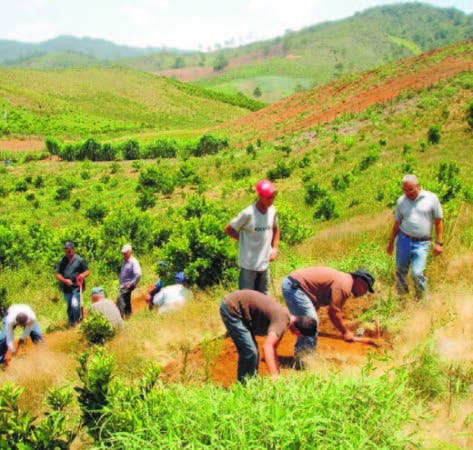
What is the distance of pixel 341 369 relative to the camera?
4.29 metres

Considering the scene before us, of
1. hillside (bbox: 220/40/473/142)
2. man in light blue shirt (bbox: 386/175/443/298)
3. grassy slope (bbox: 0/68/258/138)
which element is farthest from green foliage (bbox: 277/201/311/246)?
grassy slope (bbox: 0/68/258/138)

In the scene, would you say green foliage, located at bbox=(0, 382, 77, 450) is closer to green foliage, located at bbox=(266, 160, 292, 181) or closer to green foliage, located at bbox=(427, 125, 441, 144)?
green foliage, located at bbox=(266, 160, 292, 181)

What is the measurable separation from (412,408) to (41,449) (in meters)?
2.67

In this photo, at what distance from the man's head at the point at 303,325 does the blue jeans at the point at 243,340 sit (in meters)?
0.40

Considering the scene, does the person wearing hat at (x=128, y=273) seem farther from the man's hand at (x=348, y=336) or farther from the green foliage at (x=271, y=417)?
the green foliage at (x=271, y=417)

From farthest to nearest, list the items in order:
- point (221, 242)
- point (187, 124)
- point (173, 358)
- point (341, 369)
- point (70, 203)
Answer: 1. point (187, 124)
2. point (70, 203)
3. point (221, 242)
4. point (173, 358)
5. point (341, 369)

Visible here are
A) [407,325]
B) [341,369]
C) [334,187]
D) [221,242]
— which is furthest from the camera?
[334,187]

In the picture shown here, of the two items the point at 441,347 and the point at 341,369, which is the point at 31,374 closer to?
the point at 341,369

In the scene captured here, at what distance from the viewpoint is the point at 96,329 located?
6.38 m

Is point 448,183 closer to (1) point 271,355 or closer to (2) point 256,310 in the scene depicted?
(2) point 256,310

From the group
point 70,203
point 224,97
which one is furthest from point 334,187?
point 224,97

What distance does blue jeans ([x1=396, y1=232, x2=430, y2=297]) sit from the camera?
5.50m

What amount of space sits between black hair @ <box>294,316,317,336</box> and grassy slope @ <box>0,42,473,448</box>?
3.51ft

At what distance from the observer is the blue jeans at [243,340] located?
411 centimetres
